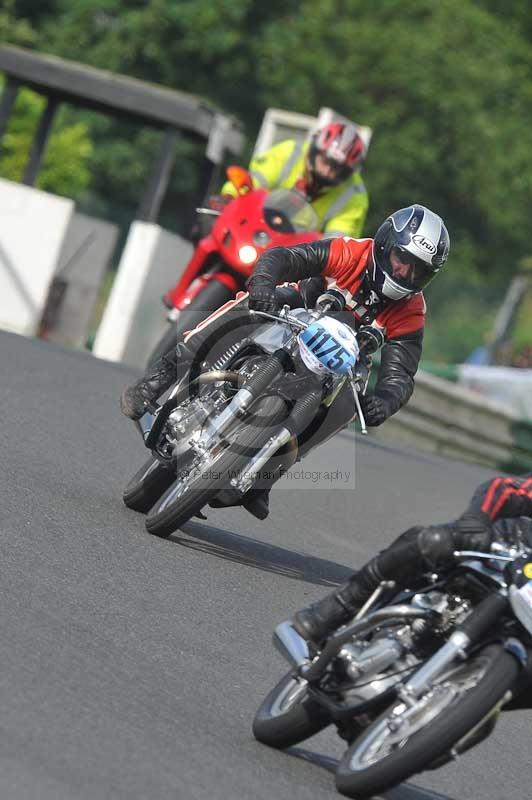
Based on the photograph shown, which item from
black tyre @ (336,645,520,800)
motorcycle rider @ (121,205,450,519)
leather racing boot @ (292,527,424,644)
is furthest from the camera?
motorcycle rider @ (121,205,450,519)

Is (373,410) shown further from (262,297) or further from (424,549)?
(424,549)

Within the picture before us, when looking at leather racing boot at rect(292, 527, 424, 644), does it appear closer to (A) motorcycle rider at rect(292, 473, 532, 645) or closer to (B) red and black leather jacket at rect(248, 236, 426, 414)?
(A) motorcycle rider at rect(292, 473, 532, 645)

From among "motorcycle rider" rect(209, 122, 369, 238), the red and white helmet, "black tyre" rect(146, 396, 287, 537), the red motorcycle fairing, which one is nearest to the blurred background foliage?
"motorcycle rider" rect(209, 122, 369, 238)

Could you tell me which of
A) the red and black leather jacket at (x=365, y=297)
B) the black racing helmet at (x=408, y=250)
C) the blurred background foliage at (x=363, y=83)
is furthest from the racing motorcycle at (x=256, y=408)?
the blurred background foliage at (x=363, y=83)

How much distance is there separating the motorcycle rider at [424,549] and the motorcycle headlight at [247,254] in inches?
212

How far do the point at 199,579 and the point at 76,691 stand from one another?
2245 millimetres

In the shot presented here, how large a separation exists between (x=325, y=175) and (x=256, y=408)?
3927 mm

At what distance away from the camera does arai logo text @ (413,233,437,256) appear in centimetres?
769

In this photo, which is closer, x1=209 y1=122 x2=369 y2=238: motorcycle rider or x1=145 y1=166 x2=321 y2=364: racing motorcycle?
x1=145 y1=166 x2=321 y2=364: racing motorcycle

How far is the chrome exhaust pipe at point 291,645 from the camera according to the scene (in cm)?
543

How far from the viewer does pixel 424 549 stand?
5.25m

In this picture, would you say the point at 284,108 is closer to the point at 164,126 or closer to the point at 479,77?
the point at 479,77

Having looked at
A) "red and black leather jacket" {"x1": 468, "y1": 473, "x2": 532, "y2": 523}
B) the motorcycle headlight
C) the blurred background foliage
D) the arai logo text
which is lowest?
the blurred background foliage

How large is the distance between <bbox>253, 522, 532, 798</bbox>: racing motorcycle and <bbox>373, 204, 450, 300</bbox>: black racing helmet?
2.54m
